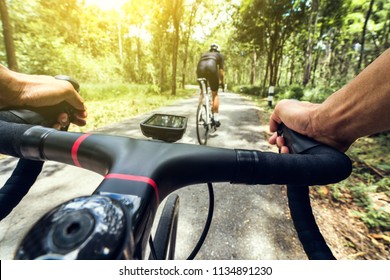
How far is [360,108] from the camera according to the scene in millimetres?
521

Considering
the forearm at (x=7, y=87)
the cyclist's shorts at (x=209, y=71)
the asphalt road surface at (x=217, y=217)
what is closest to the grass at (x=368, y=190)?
the asphalt road surface at (x=217, y=217)

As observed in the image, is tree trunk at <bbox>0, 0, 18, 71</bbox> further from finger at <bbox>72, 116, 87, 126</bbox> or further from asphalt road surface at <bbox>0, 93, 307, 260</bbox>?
finger at <bbox>72, 116, 87, 126</bbox>

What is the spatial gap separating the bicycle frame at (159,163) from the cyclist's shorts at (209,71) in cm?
468

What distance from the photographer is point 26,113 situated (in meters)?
0.73

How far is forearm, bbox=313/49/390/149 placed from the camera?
472 mm

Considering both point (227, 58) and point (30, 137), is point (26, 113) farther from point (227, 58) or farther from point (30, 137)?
point (227, 58)

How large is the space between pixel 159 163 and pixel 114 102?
10.8 meters

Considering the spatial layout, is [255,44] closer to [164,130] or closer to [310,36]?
[310,36]

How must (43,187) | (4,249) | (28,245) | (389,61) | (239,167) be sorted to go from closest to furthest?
(28,245)
(389,61)
(239,167)
(4,249)
(43,187)

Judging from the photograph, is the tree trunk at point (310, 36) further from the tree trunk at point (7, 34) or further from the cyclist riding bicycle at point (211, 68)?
the tree trunk at point (7, 34)

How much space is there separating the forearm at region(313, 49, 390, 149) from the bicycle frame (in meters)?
0.07
